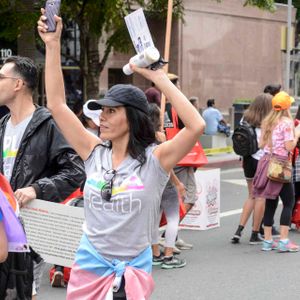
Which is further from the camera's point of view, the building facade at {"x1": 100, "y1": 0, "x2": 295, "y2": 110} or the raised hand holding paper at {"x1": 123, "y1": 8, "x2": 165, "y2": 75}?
the building facade at {"x1": 100, "y1": 0, "x2": 295, "y2": 110}

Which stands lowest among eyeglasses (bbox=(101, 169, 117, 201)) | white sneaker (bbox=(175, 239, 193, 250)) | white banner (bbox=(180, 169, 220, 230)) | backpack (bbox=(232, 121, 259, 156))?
white sneaker (bbox=(175, 239, 193, 250))

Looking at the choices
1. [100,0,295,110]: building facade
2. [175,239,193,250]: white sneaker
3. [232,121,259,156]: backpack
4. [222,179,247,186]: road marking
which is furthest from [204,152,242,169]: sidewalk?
[175,239,193,250]: white sneaker

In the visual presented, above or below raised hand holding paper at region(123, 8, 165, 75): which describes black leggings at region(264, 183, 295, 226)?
below

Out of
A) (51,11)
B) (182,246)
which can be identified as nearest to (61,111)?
(51,11)

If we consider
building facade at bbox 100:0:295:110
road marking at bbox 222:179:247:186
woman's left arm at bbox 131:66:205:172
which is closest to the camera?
woman's left arm at bbox 131:66:205:172

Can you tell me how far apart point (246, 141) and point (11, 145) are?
4.28 m

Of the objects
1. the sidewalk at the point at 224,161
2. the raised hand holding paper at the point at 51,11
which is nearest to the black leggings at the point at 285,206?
the raised hand holding paper at the point at 51,11

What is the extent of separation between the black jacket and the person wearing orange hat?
3630mm

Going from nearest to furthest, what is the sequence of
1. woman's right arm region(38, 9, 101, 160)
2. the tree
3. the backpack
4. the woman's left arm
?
the woman's left arm → woman's right arm region(38, 9, 101, 160) → the backpack → the tree

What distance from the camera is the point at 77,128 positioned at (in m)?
3.57

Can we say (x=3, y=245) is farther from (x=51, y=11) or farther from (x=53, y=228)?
(x=53, y=228)

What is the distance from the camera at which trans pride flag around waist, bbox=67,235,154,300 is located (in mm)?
3295

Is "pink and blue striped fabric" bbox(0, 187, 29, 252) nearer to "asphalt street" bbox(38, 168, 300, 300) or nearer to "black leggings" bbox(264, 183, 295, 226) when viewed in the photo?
"asphalt street" bbox(38, 168, 300, 300)

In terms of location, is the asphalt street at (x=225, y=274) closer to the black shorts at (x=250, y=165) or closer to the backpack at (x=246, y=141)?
the black shorts at (x=250, y=165)
